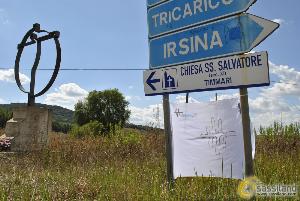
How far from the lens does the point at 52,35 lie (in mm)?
9953

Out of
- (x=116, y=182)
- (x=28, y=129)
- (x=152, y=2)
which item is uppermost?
(x=152, y=2)

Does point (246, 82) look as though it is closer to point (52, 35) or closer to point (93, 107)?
point (52, 35)

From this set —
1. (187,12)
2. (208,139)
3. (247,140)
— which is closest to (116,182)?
(208,139)

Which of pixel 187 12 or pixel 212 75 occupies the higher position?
pixel 187 12

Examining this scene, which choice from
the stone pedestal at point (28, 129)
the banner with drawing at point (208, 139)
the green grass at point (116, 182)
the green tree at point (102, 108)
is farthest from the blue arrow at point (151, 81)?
the green tree at point (102, 108)

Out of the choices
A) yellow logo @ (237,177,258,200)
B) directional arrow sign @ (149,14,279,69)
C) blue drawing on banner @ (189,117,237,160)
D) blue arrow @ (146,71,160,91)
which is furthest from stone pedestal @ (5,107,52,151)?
yellow logo @ (237,177,258,200)

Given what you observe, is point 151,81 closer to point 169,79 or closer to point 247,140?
point 169,79

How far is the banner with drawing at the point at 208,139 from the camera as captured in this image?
403 cm

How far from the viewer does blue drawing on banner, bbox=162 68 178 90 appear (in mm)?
4664

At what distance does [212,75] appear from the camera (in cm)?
416

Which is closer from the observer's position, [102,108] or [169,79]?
[169,79]

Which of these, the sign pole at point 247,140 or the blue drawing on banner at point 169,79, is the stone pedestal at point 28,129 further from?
the sign pole at point 247,140

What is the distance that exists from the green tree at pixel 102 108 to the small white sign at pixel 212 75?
58.5 meters

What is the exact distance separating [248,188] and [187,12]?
2.33 m
